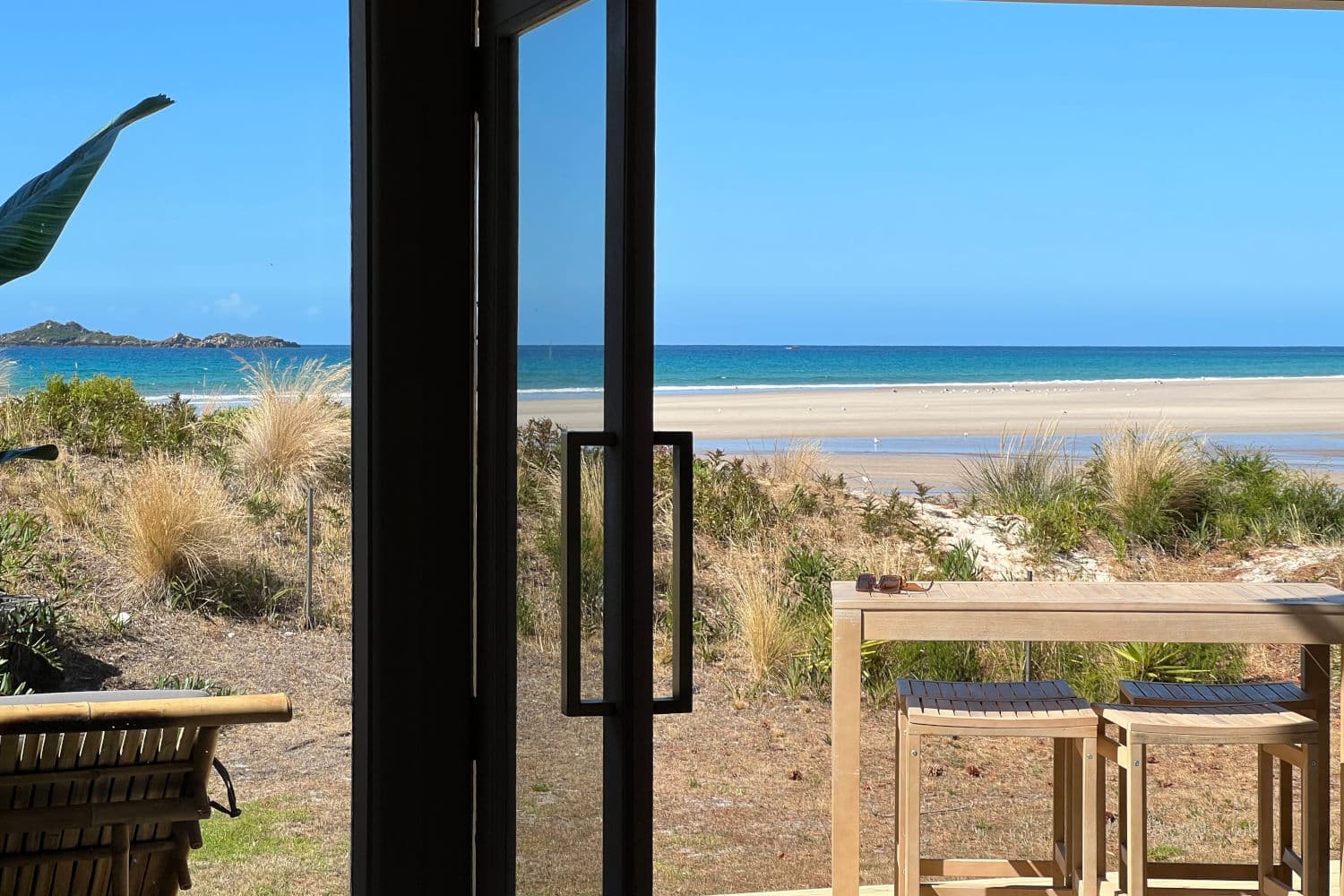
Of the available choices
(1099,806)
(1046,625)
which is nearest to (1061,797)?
(1099,806)

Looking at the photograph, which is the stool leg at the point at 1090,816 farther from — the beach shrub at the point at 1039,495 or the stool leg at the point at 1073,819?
the beach shrub at the point at 1039,495

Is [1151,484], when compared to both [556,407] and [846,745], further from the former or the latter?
[556,407]

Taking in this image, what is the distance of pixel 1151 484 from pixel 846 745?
5713 millimetres

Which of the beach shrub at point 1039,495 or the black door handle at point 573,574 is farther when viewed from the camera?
the beach shrub at point 1039,495

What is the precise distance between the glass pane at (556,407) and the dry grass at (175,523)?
7.11 feet

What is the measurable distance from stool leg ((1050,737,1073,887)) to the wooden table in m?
0.44

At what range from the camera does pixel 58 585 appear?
285 cm

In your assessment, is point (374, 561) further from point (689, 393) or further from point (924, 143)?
point (924, 143)

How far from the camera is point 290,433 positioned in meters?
4.03

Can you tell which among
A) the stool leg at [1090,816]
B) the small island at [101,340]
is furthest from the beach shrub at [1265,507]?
the small island at [101,340]

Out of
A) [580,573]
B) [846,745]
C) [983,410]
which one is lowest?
[846,745]

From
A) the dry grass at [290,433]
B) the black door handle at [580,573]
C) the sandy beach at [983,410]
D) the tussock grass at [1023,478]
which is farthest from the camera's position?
the sandy beach at [983,410]

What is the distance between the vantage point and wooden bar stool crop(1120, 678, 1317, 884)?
8.66 feet

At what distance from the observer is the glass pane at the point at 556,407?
4.33ft
